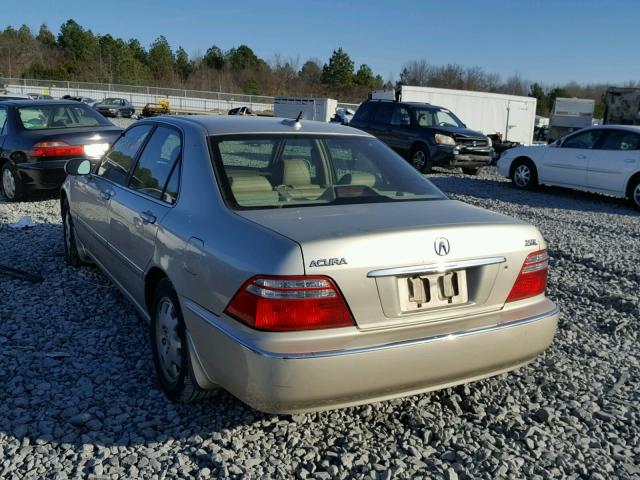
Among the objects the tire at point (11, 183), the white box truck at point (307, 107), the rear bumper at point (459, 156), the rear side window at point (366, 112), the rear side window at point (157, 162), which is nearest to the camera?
the rear side window at point (157, 162)

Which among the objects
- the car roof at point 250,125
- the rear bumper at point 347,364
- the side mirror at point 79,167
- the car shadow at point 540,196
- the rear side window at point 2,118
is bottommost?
the car shadow at point 540,196

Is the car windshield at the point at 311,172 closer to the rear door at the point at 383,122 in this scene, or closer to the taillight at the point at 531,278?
the taillight at the point at 531,278

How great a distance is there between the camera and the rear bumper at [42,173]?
8867mm

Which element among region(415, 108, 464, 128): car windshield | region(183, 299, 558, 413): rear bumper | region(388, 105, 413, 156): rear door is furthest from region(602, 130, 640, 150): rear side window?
region(183, 299, 558, 413): rear bumper

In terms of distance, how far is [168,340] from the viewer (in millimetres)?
3391

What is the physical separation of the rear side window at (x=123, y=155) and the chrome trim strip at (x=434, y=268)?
230 cm

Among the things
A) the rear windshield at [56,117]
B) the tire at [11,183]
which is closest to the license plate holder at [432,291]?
the tire at [11,183]

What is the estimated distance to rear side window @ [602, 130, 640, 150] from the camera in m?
11.5

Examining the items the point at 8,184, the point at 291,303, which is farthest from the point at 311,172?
the point at 8,184

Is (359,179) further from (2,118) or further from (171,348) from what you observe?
(2,118)

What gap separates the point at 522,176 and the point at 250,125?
35.7ft

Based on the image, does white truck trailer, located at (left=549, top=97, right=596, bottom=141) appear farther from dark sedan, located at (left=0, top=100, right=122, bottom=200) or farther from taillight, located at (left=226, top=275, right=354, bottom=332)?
taillight, located at (left=226, top=275, right=354, bottom=332)

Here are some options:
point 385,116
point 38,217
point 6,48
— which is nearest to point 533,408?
point 38,217

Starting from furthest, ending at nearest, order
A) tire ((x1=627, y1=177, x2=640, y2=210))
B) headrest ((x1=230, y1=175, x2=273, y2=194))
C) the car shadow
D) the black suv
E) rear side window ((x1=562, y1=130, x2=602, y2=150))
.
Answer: the black suv, rear side window ((x1=562, y1=130, x2=602, y2=150)), the car shadow, tire ((x1=627, y1=177, x2=640, y2=210)), headrest ((x1=230, y1=175, x2=273, y2=194))
